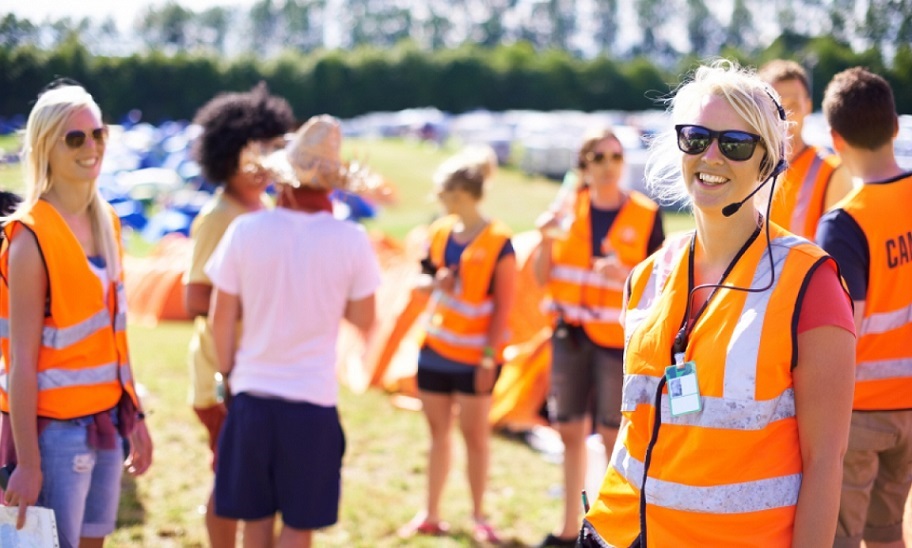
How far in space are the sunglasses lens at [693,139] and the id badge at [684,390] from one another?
1.73ft

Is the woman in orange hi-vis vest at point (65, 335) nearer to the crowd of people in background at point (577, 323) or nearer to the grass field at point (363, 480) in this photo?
the crowd of people in background at point (577, 323)

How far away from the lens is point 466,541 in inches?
193

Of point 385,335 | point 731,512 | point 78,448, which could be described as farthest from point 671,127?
point 385,335

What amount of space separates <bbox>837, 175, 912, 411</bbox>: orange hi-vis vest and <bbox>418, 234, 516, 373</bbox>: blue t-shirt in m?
2.03

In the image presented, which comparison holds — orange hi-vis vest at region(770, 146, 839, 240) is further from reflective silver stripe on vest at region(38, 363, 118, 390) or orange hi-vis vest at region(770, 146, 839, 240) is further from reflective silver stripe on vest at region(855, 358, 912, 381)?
reflective silver stripe on vest at region(38, 363, 118, 390)

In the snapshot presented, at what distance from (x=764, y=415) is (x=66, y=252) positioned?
218 centimetres

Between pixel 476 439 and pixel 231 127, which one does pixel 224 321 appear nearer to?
pixel 231 127

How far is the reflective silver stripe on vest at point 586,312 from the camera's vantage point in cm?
460

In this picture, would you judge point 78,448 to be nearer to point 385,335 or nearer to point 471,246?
point 471,246

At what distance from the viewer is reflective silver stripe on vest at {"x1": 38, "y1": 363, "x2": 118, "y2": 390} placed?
2.93 m

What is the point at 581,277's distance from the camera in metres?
4.76

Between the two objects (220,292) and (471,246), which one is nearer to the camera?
(220,292)

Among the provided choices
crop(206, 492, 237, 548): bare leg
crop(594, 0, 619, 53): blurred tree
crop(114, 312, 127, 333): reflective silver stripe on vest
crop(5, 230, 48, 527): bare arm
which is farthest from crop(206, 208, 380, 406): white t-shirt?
crop(594, 0, 619, 53): blurred tree

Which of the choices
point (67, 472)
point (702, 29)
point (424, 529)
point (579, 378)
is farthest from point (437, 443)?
point (702, 29)
